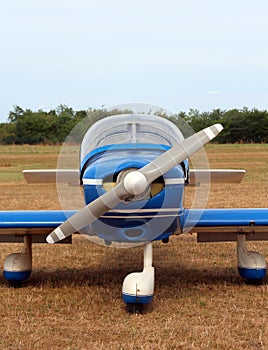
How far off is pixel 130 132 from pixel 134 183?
148cm

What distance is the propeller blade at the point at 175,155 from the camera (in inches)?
199

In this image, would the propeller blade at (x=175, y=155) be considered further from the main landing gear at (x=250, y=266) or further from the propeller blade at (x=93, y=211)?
the main landing gear at (x=250, y=266)

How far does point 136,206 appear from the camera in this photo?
531 centimetres

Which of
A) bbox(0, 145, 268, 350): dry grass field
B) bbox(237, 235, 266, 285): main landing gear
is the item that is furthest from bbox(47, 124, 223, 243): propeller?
bbox(237, 235, 266, 285): main landing gear

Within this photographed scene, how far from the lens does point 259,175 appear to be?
21703 millimetres

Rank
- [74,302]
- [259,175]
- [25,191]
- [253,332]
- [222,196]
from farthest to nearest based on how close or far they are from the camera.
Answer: [259,175] → [25,191] → [222,196] → [74,302] → [253,332]

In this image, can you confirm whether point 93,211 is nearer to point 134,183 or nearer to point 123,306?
point 134,183

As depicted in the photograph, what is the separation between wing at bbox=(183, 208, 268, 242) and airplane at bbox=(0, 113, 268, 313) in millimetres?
11

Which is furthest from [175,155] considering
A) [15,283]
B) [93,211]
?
[15,283]

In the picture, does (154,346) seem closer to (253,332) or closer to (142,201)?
(253,332)

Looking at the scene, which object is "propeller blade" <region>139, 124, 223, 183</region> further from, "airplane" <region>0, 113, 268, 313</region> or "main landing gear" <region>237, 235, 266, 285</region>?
"main landing gear" <region>237, 235, 266, 285</region>

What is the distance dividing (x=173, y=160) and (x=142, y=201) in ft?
1.52

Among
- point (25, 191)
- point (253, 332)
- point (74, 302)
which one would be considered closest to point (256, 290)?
point (253, 332)

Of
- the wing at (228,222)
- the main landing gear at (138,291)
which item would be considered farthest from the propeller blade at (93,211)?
the wing at (228,222)
